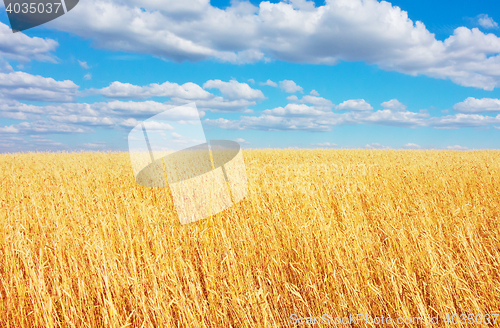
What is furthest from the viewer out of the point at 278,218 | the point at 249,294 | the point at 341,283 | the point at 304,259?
the point at 278,218

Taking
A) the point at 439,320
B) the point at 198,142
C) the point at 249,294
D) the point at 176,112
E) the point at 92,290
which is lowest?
the point at 439,320

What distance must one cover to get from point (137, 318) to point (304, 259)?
1565mm

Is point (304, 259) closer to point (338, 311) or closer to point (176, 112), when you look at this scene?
point (338, 311)

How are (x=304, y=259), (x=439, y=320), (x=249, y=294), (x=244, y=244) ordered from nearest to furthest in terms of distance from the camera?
(x=249, y=294)
(x=439, y=320)
(x=304, y=259)
(x=244, y=244)

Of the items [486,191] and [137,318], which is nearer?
[137,318]

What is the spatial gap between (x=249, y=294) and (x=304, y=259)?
3.41 ft

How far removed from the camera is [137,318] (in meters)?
2.10

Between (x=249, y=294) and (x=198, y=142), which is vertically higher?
(x=198, y=142)

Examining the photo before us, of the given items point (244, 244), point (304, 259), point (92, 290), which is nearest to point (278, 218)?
point (244, 244)

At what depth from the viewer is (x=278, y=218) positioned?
145 inches

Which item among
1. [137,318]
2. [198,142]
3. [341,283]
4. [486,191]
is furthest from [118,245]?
[486,191]

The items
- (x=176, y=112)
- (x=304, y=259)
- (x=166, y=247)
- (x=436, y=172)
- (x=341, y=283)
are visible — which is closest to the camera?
(x=341, y=283)

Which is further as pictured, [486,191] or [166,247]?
[486,191]

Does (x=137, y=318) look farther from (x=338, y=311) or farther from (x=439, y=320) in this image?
(x=439, y=320)
